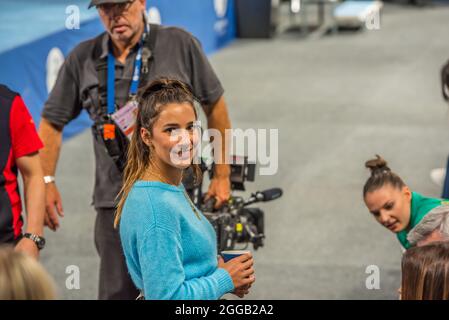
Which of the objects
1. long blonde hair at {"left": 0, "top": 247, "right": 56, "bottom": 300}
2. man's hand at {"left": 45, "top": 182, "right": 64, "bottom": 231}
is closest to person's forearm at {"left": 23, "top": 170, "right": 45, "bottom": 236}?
man's hand at {"left": 45, "top": 182, "right": 64, "bottom": 231}

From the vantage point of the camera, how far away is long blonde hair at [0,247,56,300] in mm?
1893

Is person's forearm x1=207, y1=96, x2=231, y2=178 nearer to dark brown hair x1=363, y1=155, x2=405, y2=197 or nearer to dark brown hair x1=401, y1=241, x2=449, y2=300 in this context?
dark brown hair x1=363, y1=155, x2=405, y2=197

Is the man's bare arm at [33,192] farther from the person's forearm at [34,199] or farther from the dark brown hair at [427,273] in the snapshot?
the dark brown hair at [427,273]

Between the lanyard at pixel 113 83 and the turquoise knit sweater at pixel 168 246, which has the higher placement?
the lanyard at pixel 113 83

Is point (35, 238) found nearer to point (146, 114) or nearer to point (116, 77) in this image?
point (116, 77)

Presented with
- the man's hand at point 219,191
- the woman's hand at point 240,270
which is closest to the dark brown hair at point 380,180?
the man's hand at point 219,191

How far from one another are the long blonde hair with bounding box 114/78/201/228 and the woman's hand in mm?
411

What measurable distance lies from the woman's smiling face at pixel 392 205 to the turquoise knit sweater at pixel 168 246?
140cm

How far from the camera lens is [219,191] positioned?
13.6 feet

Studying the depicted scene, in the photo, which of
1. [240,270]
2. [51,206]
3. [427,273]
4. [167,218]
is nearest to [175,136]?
[167,218]

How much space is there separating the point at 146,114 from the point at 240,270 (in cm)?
61

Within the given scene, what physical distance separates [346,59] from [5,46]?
20.1ft

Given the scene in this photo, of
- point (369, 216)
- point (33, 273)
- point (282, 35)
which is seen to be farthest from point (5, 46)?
point (282, 35)

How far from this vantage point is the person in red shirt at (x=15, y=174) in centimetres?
347
